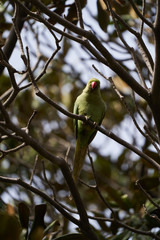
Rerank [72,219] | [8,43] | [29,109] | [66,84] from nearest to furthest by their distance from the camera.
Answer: [72,219]
[8,43]
[29,109]
[66,84]

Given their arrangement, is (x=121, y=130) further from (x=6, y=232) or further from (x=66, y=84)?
(x=6, y=232)

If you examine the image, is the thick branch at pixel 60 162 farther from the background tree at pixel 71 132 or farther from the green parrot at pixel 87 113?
the green parrot at pixel 87 113

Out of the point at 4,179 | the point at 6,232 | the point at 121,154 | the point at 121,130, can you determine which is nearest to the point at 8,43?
the point at 4,179

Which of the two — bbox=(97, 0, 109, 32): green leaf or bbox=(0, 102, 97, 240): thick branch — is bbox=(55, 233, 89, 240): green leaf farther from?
bbox=(97, 0, 109, 32): green leaf

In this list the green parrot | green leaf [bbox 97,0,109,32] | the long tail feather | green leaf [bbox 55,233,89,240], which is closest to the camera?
green leaf [bbox 55,233,89,240]

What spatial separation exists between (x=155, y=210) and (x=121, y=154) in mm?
1991

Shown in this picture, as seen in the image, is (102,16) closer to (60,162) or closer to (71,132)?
(60,162)

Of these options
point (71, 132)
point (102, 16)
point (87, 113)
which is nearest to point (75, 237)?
point (87, 113)

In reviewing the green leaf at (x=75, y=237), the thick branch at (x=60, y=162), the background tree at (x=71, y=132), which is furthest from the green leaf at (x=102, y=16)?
the green leaf at (x=75, y=237)

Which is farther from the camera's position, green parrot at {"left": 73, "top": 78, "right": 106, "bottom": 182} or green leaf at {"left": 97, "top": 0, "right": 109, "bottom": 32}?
green parrot at {"left": 73, "top": 78, "right": 106, "bottom": 182}

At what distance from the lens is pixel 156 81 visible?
201cm

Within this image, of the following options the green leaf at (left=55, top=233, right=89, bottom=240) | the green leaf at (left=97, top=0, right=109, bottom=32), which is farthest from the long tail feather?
the green leaf at (left=97, top=0, right=109, bottom=32)

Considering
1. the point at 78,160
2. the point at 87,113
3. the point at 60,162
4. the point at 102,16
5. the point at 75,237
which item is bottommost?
the point at 75,237

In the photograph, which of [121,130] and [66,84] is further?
[66,84]
